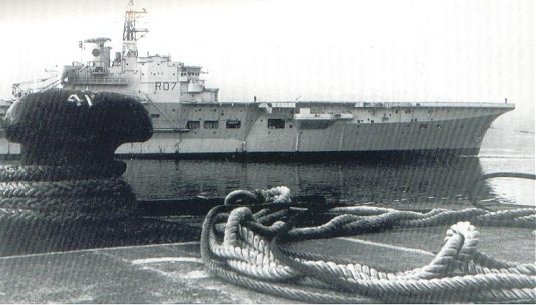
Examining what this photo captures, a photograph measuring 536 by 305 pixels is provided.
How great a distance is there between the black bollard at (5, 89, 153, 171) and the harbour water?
1281 cm

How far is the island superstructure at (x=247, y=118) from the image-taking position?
35.3m

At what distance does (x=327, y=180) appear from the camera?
25.0m

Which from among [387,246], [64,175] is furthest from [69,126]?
[387,246]

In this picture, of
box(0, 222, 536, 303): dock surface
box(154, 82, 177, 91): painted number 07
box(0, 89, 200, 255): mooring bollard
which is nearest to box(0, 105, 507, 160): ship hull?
box(154, 82, 177, 91): painted number 07

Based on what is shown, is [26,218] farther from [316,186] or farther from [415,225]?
[316,186]

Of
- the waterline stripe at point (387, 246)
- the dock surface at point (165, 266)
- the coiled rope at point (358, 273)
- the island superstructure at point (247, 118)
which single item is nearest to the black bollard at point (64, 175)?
the dock surface at point (165, 266)

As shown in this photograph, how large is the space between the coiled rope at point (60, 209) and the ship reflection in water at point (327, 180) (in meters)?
13.5

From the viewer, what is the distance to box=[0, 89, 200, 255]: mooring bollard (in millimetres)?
2582

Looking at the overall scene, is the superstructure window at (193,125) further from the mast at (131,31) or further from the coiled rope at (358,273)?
the coiled rope at (358,273)

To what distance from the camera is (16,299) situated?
174 cm

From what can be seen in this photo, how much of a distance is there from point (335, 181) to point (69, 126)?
73.2 feet

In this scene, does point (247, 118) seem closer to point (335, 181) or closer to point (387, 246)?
point (335, 181)

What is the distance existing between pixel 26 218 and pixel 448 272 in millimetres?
1810

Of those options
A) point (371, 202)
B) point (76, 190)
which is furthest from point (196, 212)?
point (371, 202)
